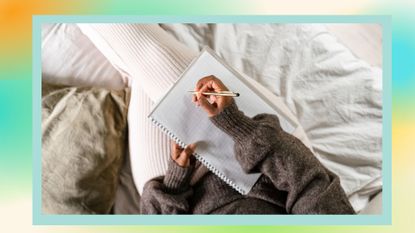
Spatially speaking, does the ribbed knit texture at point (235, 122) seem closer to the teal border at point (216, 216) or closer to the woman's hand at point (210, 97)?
the woman's hand at point (210, 97)

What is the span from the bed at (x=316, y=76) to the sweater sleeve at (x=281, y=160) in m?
0.07


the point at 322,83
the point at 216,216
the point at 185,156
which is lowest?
the point at 216,216

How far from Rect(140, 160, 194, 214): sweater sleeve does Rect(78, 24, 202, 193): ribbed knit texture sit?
0.02 meters

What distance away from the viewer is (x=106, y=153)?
87 cm

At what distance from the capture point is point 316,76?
88 cm

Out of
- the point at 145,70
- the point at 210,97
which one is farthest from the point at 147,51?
the point at 210,97

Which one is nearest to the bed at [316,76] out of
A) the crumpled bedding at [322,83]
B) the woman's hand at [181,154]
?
the crumpled bedding at [322,83]

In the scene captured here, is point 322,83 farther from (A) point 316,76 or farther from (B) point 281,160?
(B) point 281,160

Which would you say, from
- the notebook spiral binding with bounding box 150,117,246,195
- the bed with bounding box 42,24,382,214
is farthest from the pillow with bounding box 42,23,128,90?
the notebook spiral binding with bounding box 150,117,246,195

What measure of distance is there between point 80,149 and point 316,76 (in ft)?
1.44

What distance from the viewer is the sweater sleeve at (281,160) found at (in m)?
0.79
